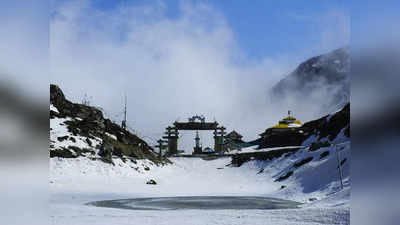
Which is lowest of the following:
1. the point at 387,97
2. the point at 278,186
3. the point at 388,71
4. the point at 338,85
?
the point at 278,186

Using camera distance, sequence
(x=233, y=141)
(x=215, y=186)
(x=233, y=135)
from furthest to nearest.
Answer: (x=233, y=135) → (x=233, y=141) → (x=215, y=186)

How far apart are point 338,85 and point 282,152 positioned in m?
22.3

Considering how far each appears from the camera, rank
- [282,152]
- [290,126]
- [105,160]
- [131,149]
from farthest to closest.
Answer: [290,126] < [131,149] < [282,152] < [105,160]

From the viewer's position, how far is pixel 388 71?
283 cm

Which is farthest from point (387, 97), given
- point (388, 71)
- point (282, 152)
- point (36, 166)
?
point (282, 152)

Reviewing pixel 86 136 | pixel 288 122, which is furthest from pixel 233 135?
pixel 86 136

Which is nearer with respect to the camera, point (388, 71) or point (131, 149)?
point (388, 71)


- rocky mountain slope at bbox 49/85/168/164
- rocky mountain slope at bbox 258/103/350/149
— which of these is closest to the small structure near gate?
rocky mountain slope at bbox 258/103/350/149

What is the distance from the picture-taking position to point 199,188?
19.4m

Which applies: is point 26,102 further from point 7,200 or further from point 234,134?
point 234,134

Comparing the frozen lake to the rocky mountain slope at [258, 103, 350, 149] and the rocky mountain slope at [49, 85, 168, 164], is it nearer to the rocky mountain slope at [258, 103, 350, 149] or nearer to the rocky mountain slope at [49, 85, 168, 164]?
the rocky mountain slope at [258, 103, 350, 149]

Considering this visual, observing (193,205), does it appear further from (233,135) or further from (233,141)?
(233,135)

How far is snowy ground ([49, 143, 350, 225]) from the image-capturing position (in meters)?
7.95

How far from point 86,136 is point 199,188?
876cm
